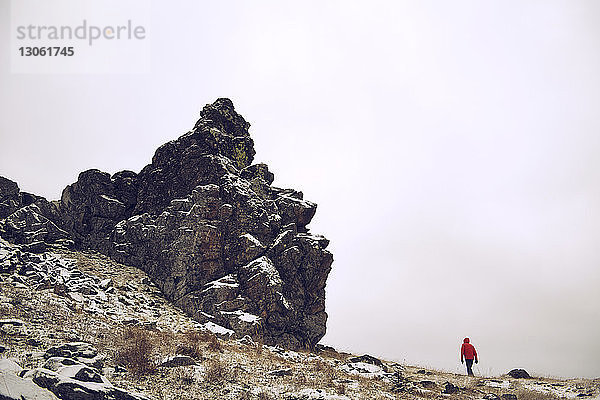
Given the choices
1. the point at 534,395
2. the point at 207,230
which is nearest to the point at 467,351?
the point at 534,395

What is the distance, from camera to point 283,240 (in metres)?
32.2

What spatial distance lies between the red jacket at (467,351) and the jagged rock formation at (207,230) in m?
11.4

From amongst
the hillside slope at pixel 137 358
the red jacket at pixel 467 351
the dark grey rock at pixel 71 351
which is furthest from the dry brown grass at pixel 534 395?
the dark grey rock at pixel 71 351

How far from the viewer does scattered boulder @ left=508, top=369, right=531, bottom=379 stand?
24.0m

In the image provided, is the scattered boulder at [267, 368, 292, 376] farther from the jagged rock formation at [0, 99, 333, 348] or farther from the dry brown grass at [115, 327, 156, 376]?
the jagged rock formation at [0, 99, 333, 348]

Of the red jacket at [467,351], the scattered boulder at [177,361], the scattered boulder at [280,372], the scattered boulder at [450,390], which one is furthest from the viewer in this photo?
the red jacket at [467,351]

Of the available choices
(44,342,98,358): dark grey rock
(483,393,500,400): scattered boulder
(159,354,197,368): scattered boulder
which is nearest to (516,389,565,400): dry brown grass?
(483,393,500,400): scattered boulder

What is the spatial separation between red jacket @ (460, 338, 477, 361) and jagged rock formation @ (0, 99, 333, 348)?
1137cm

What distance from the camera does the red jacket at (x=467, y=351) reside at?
24.5 meters

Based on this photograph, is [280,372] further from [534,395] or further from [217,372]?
[534,395]

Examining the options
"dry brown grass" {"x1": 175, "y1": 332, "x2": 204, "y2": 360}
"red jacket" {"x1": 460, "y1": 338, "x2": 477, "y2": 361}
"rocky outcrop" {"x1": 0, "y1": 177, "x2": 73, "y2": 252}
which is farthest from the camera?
"rocky outcrop" {"x1": 0, "y1": 177, "x2": 73, "y2": 252}

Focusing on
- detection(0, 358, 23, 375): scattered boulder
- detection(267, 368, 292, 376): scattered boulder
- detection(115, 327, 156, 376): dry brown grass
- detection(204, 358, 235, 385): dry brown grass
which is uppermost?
detection(0, 358, 23, 375): scattered boulder

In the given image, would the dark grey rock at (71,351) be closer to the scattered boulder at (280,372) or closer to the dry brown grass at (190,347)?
the dry brown grass at (190,347)

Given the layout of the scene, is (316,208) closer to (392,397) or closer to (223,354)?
(223,354)
